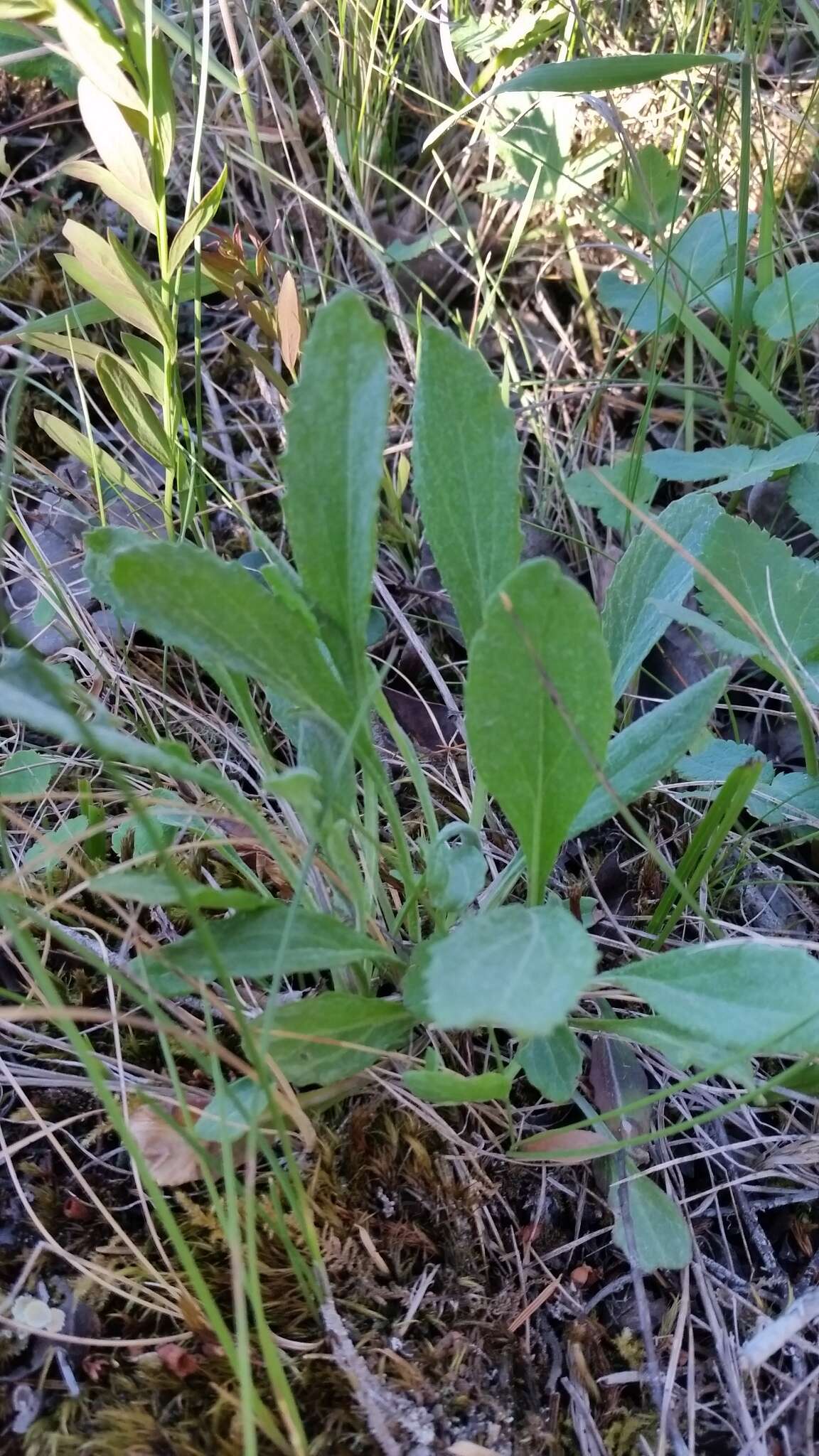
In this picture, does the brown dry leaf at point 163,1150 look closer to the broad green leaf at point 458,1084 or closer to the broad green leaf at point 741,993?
the broad green leaf at point 458,1084

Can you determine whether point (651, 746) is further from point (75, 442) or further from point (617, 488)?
point (75, 442)

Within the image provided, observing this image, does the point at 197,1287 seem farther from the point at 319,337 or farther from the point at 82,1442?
the point at 319,337

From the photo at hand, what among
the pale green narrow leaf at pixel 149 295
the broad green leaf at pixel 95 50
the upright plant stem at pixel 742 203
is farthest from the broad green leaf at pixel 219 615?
the upright plant stem at pixel 742 203

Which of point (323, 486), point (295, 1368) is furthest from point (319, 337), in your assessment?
point (295, 1368)

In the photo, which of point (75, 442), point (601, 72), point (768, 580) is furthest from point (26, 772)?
point (601, 72)

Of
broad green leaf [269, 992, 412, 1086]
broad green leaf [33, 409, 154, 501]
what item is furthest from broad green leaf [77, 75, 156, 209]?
broad green leaf [269, 992, 412, 1086]
